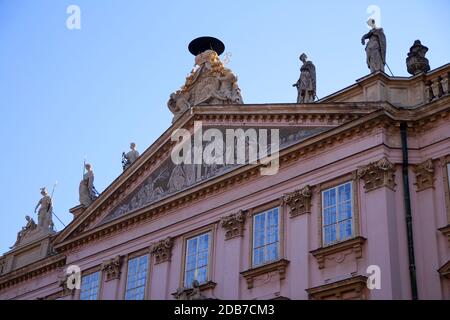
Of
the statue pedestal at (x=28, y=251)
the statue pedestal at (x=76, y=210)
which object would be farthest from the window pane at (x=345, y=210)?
the statue pedestal at (x=28, y=251)

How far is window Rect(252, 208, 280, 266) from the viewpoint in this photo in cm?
2419

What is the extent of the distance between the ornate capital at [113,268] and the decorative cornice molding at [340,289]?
8.60 m

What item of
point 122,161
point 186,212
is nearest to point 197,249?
point 186,212

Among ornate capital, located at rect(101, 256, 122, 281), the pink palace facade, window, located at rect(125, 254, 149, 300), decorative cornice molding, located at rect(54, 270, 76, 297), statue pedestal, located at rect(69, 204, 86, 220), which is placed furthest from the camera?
statue pedestal, located at rect(69, 204, 86, 220)

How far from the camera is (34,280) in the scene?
3400 cm

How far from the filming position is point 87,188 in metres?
33.1

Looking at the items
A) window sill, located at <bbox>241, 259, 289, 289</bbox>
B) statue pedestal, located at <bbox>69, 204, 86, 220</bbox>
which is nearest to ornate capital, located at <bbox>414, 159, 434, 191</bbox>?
window sill, located at <bbox>241, 259, 289, 289</bbox>

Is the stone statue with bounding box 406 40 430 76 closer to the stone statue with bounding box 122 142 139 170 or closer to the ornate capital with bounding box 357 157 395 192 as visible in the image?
the ornate capital with bounding box 357 157 395 192

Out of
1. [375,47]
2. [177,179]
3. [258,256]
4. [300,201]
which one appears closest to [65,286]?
[177,179]

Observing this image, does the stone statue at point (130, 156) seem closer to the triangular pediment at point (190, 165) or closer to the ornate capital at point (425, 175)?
the triangular pediment at point (190, 165)

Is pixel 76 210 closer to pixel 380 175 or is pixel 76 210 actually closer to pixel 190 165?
pixel 190 165

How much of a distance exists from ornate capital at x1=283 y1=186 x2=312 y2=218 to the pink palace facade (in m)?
0.04
